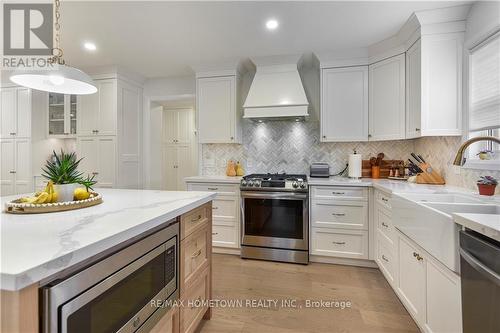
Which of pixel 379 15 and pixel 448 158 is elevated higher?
pixel 379 15

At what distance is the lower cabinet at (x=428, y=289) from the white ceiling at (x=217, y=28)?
1.98m

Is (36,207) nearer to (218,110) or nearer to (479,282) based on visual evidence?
(479,282)

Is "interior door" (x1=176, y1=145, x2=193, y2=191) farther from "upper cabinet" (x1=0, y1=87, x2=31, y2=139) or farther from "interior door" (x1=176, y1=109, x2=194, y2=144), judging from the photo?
"upper cabinet" (x1=0, y1=87, x2=31, y2=139)

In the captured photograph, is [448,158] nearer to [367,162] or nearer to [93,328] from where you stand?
[367,162]

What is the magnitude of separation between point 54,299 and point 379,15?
2925mm

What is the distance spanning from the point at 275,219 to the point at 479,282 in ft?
6.54

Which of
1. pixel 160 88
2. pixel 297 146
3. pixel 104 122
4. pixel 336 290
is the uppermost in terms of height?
pixel 160 88

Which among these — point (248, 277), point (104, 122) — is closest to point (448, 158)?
point (248, 277)

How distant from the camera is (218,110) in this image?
3416 millimetres

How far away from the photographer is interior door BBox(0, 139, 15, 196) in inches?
156

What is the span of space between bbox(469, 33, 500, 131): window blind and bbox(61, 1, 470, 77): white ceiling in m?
0.50

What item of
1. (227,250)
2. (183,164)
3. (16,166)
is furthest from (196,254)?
(16,166)

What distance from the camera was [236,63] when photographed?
10.7ft

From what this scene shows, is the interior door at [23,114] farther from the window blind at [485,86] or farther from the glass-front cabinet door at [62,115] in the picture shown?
the window blind at [485,86]
